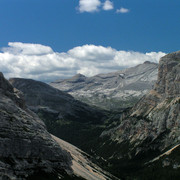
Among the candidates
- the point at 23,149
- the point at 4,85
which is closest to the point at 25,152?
the point at 23,149

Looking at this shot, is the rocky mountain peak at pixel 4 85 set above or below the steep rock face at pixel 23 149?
above

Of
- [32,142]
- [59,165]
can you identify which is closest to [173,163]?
[59,165]

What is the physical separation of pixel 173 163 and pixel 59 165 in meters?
123

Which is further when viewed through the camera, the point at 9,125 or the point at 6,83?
the point at 6,83

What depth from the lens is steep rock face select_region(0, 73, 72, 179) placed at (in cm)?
7250

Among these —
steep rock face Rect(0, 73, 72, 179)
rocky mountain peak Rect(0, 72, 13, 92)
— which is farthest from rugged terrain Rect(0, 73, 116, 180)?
rocky mountain peak Rect(0, 72, 13, 92)

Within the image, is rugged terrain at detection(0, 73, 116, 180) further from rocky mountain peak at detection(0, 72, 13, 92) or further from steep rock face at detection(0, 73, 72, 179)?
rocky mountain peak at detection(0, 72, 13, 92)

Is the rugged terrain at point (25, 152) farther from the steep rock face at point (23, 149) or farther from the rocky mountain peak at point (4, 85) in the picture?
the rocky mountain peak at point (4, 85)

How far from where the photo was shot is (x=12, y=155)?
249ft

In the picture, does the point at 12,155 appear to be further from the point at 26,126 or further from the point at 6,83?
the point at 6,83

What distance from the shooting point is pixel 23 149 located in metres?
80.5

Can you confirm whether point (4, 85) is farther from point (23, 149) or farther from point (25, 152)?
point (25, 152)

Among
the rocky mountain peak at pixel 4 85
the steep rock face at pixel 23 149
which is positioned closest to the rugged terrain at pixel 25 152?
the steep rock face at pixel 23 149

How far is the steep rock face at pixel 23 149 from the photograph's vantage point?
72.5 meters
